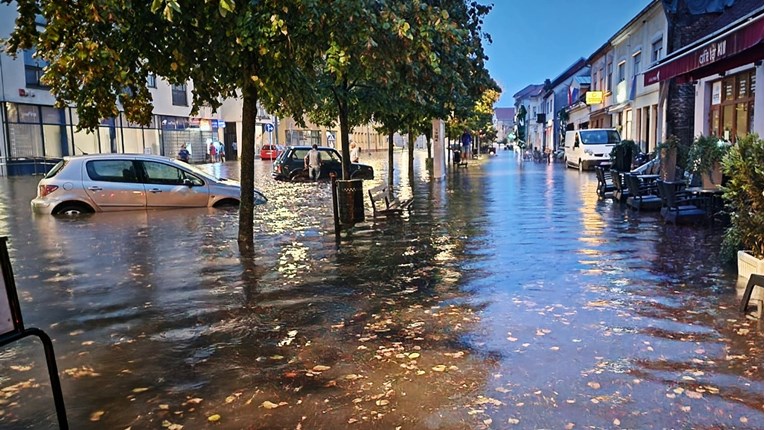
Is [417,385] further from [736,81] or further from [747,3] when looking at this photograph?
[747,3]

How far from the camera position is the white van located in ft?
99.1

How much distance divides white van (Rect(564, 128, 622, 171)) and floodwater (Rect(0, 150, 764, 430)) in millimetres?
20433

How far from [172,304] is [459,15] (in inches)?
424

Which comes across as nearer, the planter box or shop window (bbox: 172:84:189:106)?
the planter box

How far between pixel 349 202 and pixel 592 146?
70.8ft

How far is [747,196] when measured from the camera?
6.59m

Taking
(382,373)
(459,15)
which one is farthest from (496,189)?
(382,373)

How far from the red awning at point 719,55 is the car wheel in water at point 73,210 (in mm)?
11703

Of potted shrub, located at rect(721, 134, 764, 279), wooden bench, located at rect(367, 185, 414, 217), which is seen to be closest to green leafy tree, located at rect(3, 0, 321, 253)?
wooden bench, located at rect(367, 185, 414, 217)

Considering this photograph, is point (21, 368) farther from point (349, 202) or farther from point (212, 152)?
point (212, 152)

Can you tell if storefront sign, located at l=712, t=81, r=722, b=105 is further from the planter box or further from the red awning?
the planter box

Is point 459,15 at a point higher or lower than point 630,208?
higher

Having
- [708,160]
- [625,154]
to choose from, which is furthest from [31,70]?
[708,160]

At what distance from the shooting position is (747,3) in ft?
67.5
